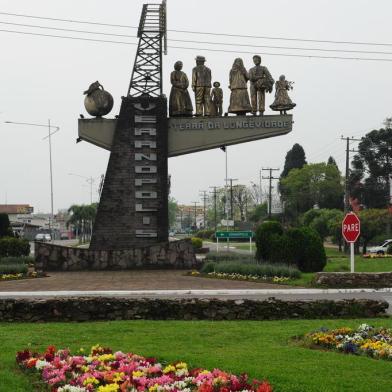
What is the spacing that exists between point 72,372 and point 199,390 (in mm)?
1814

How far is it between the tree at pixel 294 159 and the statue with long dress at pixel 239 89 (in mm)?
67108

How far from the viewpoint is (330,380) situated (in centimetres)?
702

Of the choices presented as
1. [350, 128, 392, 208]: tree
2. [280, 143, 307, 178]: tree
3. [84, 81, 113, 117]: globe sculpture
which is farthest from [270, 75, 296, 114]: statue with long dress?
[280, 143, 307, 178]: tree

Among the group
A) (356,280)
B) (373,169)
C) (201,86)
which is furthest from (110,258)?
(373,169)

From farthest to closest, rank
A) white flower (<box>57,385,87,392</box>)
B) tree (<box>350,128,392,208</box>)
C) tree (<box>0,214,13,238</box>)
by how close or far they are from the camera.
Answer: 1. tree (<box>350,128,392,208</box>)
2. tree (<box>0,214,13,238</box>)
3. white flower (<box>57,385,87,392</box>)

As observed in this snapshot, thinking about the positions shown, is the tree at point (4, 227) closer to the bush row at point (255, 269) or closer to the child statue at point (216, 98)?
the child statue at point (216, 98)

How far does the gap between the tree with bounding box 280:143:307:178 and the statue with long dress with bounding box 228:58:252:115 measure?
67108 millimetres

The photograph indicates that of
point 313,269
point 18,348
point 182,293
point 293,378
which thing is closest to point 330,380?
point 293,378

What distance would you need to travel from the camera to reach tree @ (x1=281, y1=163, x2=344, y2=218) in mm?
81562

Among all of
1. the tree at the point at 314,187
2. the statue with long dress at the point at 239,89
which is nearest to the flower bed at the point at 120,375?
the statue with long dress at the point at 239,89

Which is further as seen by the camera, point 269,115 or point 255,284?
point 269,115

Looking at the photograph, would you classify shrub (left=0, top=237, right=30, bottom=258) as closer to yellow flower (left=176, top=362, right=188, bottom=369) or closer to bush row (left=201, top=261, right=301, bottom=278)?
bush row (left=201, top=261, right=301, bottom=278)

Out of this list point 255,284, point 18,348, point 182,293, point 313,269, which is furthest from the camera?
point 313,269

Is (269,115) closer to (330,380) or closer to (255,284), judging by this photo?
(255,284)
